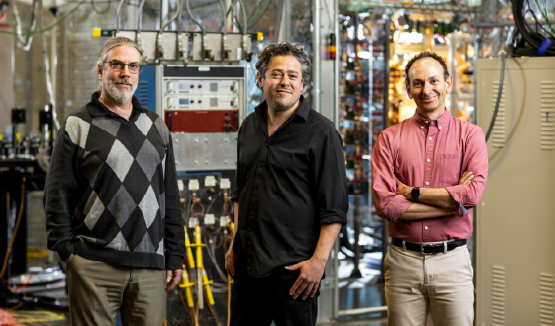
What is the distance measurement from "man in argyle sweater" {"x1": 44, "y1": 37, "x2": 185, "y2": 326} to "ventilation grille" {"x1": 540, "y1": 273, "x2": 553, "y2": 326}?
84.9 inches

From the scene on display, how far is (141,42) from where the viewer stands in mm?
3553

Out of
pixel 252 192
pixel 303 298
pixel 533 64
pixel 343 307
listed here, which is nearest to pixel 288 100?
pixel 252 192

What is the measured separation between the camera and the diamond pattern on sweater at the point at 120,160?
2.28 meters

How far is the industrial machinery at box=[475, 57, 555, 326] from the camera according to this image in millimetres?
3379

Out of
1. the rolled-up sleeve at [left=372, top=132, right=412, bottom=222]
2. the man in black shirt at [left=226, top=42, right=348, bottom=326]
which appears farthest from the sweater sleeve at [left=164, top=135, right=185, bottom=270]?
the rolled-up sleeve at [left=372, top=132, right=412, bottom=222]

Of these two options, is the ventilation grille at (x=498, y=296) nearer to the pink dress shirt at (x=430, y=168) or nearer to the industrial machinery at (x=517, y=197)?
the industrial machinery at (x=517, y=197)

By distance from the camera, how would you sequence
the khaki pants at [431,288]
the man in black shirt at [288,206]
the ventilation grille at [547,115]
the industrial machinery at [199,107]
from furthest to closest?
1. the industrial machinery at [199,107]
2. the ventilation grille at [547,115]
3. the khaki pants at [431,288]
4. the man in black shirt at [288,206]

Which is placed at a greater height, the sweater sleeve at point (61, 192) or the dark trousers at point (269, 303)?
the sweater sleeve at point (61, 192)

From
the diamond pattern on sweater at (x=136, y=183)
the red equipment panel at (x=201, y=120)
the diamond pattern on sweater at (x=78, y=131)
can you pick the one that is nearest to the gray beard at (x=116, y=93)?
the diamond pattern on sweater at (x=78, y=131)

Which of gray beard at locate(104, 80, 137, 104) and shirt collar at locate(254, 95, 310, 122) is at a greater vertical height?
gray beard at locate(104, 80, 137, 104)

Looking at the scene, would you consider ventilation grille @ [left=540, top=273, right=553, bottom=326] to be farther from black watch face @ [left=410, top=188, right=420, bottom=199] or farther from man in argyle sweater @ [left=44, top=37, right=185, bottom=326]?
man in argyle sweater @ [left=44, top=37, right=185, bottom=326]

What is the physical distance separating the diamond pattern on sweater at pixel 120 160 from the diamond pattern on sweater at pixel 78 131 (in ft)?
0.36

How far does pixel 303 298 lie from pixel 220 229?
169 centimetres

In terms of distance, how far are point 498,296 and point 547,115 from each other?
105 cm
